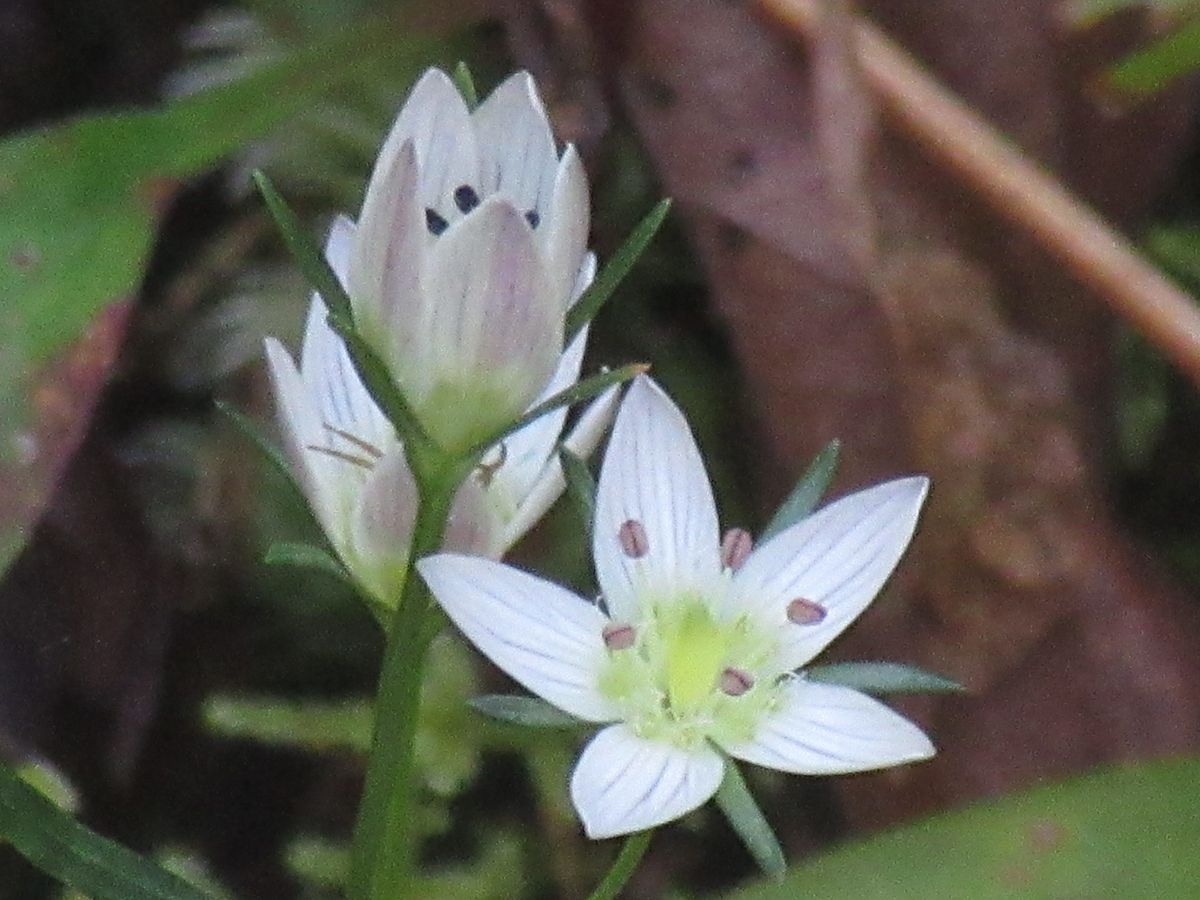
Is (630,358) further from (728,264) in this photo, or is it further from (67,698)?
(67,698)

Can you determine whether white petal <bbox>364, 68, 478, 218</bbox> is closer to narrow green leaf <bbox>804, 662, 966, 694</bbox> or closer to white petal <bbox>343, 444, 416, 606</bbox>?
white petal <bbox>343, 444, 416, 606</bbox>

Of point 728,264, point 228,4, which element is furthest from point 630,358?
point 228,4

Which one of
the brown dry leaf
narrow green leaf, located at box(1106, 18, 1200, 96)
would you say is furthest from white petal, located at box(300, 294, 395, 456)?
narrow green leaf, located at box(1106, 18, 1200, 96)

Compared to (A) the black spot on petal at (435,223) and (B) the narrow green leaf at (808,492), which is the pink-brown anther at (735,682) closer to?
(B) the narrow green leaf at (808,492)

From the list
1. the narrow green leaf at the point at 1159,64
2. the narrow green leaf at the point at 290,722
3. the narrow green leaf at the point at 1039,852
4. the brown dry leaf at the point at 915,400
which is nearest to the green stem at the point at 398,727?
the narrow green leaf at the point at 1039,852

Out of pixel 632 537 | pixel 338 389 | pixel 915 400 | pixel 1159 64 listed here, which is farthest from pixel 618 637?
pixel 1159 64

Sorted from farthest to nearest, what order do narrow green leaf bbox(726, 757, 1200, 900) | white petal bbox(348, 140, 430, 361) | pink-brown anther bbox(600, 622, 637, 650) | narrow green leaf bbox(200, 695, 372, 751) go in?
narrow green leaf bbox(200, 695, 372, 751), narrow green leaf bbox(726, 757, 1200, 900), pink-brown anther bbox(600, 622, 637, 650), white petal bbox(348, 140, 430, 361)

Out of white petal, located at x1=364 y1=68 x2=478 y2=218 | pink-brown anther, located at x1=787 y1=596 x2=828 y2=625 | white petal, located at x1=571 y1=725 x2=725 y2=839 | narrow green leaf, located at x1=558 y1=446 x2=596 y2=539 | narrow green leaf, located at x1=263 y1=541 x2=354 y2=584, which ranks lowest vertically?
pink-brown anther, located at x1=787 y1=596 x2=828 y2=625
